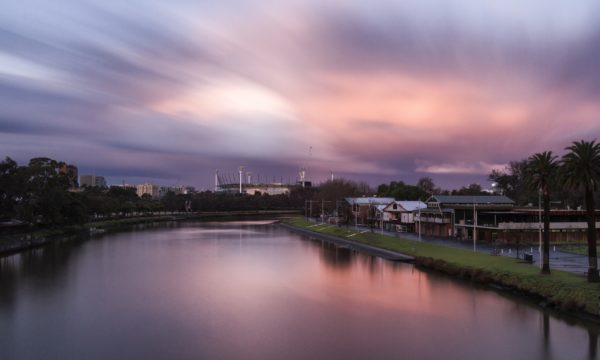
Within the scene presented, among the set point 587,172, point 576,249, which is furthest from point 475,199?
point 587,172

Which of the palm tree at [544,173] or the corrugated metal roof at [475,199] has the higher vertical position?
the palm tree at [544,173]

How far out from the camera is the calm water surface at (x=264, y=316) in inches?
900

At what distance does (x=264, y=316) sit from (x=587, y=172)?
2118cm

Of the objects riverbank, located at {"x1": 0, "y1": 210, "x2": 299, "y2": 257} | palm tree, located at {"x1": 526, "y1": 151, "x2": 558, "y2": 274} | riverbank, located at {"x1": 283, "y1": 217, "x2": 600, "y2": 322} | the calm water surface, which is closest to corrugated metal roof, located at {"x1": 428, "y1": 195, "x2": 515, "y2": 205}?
riverbank, located at {"x1": 283, "y1": 217, "x2": 600, "y2": 322}

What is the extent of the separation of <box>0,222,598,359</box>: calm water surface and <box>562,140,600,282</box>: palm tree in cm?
529

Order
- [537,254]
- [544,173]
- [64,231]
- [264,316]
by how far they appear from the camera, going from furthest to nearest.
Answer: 1. [64,231]
2. [537,254]
3. [544,173]
4. [264,316]

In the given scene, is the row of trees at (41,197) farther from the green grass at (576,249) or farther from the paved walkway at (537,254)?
the green grass at (576,249)

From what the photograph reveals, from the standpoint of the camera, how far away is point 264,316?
29172 millimetres

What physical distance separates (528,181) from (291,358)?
22.6m

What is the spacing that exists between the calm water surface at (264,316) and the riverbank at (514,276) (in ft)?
3.84

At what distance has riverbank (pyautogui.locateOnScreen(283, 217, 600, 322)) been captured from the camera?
92.3 ft

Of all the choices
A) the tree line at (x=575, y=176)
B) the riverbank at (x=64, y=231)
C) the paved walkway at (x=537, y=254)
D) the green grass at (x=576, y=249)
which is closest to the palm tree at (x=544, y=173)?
the tree line at (x=575, y=176)

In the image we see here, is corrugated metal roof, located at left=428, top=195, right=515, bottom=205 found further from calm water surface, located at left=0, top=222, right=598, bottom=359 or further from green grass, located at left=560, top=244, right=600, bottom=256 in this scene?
calm water surface, located at left=0, top=222, right=598, bottom=359

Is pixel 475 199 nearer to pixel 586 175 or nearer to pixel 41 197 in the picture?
pixel 586 175
